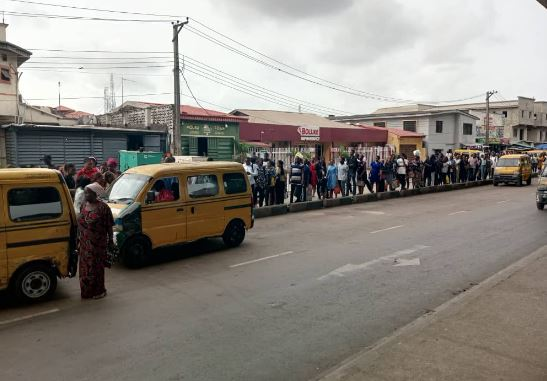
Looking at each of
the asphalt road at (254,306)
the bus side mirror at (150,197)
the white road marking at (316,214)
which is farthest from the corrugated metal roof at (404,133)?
the bus side mirror at (150,197)

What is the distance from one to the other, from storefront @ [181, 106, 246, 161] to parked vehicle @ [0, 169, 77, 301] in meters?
18.8

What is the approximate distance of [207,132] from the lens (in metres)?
27.4

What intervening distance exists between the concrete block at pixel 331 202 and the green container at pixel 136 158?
7.31m

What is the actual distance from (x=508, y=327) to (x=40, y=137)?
21192 millimetres

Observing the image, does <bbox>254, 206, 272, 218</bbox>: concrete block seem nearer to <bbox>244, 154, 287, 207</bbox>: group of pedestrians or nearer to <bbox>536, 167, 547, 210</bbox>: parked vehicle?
<bbox>244, 154, 287, 207</bbox>: group of pedestrians

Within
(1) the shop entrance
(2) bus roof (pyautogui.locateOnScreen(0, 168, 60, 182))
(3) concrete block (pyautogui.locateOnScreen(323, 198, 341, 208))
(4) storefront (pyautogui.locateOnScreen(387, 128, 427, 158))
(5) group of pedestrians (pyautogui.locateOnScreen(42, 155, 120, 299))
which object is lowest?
(3) concrete block (pyautogui.locateOnScreen(323, 198, 341, 208))

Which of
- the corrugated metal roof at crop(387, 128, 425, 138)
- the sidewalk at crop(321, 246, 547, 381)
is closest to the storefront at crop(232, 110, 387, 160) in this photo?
the corrugated metal roof at crop(387, 128, 425, 138)

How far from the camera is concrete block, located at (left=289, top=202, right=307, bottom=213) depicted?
17.2 metres

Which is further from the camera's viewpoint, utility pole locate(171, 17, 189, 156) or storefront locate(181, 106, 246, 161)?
storefront locate(181, 106, 246, 161)

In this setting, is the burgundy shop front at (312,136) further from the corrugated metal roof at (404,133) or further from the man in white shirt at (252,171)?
the man in white shirt at (252,171)

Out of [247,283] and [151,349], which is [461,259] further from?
[151,349]

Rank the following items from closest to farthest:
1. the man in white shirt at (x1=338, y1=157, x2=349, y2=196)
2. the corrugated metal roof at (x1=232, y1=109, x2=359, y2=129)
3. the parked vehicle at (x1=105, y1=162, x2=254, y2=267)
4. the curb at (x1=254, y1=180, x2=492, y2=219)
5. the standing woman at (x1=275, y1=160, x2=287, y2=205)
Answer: the parked vehicle at (x1=105, y1=162, x2=254, y2=267) → the curb at (x1=254, y1=180, x2=492, y2=219) → the standing woman at (x1=275, y1=160, x2=287, y2=205) → the man in white shirt at (x1=338, y1=157, x2=349, y2=196) → the corrugated metal roof at (x1=232, y1=109, x2=359, y2=129)

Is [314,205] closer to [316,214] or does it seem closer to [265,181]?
[316,214]

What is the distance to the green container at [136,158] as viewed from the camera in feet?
64.2
